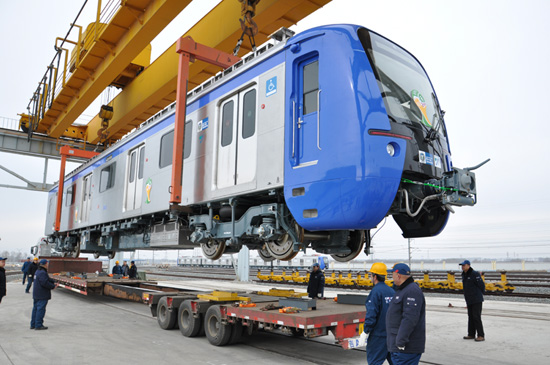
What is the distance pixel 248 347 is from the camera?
6.55m

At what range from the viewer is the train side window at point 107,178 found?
11398mm

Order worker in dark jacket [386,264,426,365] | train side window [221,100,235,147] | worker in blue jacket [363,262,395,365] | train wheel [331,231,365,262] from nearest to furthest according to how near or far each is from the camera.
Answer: worker in dark jacket [386,264,426,365]
worker in blue jacket [363,262,395,365]
train wheel [331,231,365,262]
train side window [221,100,235,147]

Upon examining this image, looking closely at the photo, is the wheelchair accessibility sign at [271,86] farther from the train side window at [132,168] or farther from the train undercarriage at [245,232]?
the train side window at [132,168]

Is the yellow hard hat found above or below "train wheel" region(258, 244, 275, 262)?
below

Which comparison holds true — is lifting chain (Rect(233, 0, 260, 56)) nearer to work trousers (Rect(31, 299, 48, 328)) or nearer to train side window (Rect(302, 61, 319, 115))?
train side window (Rect(302, 61, 319, 115))

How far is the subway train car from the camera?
16.2 ft

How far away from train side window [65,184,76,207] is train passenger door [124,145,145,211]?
6.09 m

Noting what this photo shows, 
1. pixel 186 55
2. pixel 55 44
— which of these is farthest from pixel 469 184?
pixel 55 44

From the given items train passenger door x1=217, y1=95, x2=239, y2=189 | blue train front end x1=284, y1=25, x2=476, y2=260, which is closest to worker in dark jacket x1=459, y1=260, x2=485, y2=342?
blue train front end x1=284, y1=25, x2=476, y2=260

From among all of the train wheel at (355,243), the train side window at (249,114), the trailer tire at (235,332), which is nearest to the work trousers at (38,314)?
the trailer tire at (235,332)

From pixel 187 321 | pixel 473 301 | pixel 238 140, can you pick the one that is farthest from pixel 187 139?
pixel 473 301

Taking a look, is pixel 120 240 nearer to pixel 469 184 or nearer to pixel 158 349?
pixel 158 349

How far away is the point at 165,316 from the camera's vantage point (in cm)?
800

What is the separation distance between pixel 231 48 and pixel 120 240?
624 centimetres
